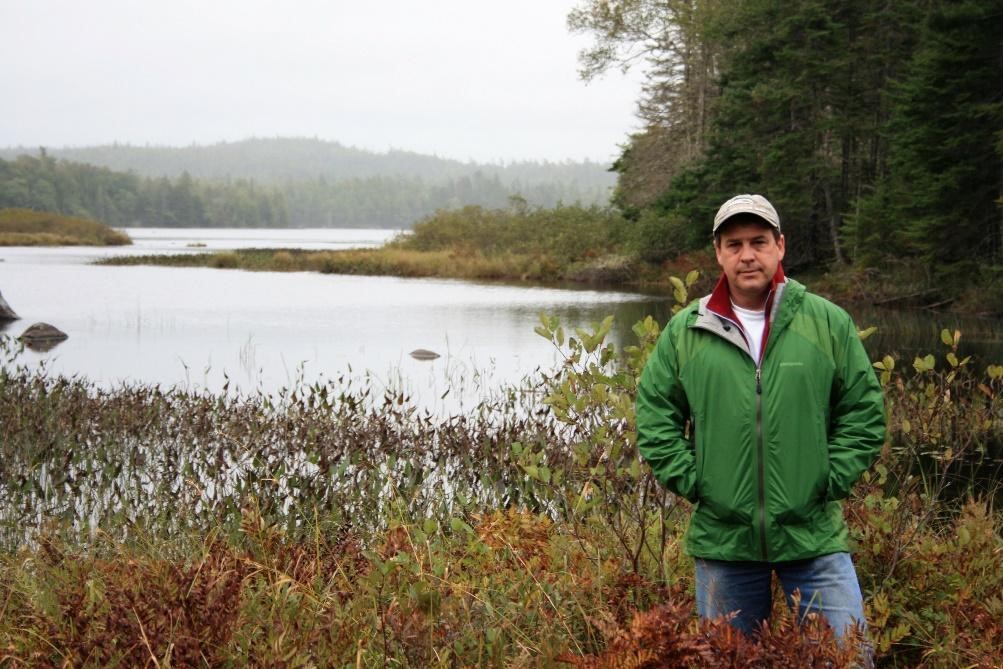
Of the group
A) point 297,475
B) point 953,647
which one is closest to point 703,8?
point 297,475

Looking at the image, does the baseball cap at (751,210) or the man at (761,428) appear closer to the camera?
the man at (761,428)

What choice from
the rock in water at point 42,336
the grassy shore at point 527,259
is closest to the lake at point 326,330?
the rock in water at point 42,336

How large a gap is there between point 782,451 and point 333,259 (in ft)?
149

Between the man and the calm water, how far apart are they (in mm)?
8065

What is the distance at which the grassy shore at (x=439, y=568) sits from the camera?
3041mm

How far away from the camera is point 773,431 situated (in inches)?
109

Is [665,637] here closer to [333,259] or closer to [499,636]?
[499,636]

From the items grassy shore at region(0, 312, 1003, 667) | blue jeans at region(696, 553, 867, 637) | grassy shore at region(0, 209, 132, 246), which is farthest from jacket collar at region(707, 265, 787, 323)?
grassy shore at region(0, 209, 132, 246)

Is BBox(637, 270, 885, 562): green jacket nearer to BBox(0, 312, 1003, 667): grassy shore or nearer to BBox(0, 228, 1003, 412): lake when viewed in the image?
BBox(0, 312, 1003, 667): grassy shore

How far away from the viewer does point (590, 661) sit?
261cm

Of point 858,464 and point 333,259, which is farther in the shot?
point 333,259

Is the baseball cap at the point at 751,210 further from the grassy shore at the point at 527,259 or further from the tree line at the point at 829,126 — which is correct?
the grassy shore at the point at 527,259

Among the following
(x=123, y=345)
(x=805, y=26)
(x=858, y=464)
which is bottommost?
(x=123, y=345)

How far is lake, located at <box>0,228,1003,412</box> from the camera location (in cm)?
1426
